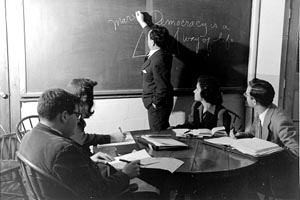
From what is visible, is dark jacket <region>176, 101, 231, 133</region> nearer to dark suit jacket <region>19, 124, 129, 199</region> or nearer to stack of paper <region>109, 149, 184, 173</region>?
stack of paper <region>109, 149, 184, 173</region>

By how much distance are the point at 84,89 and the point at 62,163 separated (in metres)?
0.52

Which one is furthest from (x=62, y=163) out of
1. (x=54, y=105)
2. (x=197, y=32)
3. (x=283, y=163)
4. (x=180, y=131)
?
(x=283, y=163)

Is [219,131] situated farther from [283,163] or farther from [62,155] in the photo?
[62,155]

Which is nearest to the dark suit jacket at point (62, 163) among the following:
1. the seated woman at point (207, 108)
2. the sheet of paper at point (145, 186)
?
the sheet of paper at point (145, 186)

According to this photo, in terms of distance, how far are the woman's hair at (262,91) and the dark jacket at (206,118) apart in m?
0.20

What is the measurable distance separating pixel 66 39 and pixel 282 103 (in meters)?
1.21

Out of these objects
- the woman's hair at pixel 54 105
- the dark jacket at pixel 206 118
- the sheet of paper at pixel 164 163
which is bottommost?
the sheet of paper at pixel 164 163

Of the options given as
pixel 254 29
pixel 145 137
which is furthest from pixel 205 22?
pixel 145 137

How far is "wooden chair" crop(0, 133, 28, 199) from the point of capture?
1.38 m

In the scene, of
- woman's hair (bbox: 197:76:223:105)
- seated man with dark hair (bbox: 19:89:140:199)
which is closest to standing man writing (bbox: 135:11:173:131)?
woman's hair (bbox: 197:76:223:105)

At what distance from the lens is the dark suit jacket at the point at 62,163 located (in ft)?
3.51

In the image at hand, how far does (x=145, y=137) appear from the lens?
1.66 m

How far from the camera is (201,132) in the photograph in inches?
71.3

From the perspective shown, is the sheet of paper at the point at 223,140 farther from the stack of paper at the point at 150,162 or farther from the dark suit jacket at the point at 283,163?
the stack of paper at the point at 150,162
